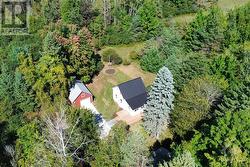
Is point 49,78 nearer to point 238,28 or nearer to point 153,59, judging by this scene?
point 153,59

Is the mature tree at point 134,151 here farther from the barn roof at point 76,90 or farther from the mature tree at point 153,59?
the mature tree at point 153,59

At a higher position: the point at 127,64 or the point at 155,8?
the point at 155,8

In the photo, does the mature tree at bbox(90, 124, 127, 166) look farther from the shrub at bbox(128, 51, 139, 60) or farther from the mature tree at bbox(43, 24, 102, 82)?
the shrub at bbox(128, 51, 139, 60)

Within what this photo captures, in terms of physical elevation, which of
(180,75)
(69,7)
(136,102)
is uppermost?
(69,7)

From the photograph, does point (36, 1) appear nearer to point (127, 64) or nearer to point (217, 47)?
point (127, 64)

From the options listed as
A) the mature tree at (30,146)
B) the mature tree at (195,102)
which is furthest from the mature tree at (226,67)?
→ the mature tree at (30,146)

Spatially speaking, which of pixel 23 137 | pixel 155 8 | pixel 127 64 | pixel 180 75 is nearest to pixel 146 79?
pixel 127 64
